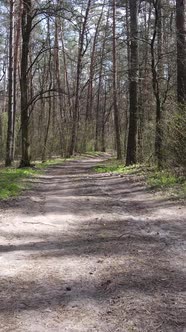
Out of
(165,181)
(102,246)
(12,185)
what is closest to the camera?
(102,246)

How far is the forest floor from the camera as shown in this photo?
3414 mm

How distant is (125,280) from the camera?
4285 mm

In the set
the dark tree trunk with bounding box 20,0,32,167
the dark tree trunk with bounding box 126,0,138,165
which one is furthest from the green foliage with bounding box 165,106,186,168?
the dark tree trunk with bounding box 20,0,32,167

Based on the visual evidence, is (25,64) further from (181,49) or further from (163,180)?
(163,180)

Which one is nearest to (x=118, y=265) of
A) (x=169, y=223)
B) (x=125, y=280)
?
(x=125, y=280)

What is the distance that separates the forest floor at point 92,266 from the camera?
3.41 m

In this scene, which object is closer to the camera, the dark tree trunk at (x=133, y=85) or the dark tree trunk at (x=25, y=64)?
the dark tree trunk at (x=133, y=85)

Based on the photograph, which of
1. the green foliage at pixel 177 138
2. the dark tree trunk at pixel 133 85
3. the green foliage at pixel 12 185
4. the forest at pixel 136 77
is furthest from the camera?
the dark tree trunk at pixel 133 85

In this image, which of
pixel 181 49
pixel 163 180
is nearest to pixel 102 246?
pixel 163 180

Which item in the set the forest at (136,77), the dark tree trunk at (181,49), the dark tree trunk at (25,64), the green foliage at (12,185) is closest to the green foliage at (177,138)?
the forest at (136,77)

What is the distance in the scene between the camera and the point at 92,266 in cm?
475

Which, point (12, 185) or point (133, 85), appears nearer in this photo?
point (12, 185)

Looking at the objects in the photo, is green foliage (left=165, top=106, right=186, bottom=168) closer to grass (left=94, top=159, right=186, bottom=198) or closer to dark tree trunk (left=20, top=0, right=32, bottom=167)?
grass (left=94, top=159, right=186, bottom=198)

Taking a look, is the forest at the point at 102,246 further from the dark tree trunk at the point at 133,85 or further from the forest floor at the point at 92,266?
the dark tree trunk at the point at 133,85
